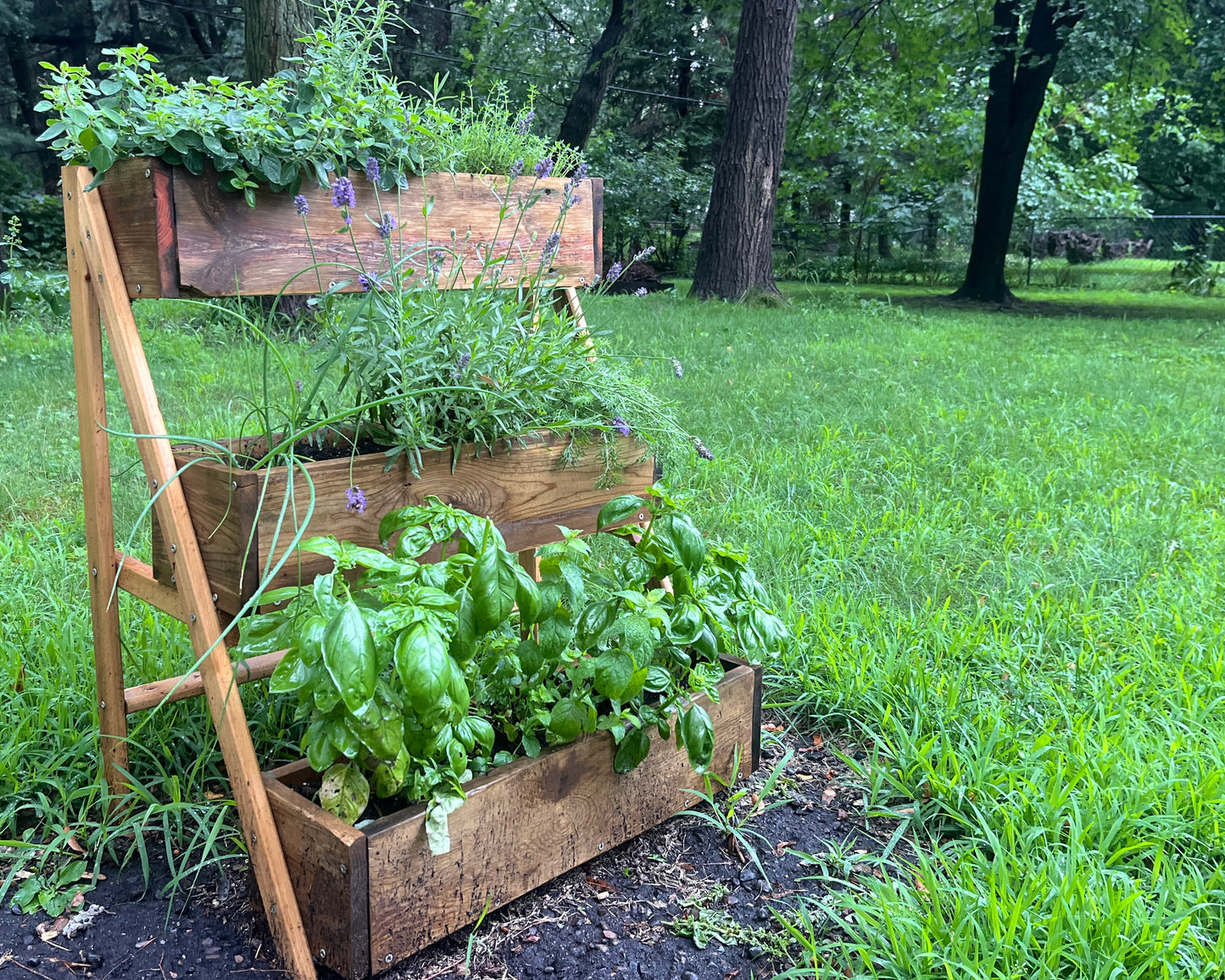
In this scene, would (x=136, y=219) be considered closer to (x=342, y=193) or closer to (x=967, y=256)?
(x=342, y=193)

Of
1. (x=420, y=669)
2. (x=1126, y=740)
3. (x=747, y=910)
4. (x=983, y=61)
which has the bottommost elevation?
(x=747, y=910)

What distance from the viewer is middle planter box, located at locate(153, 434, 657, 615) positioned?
5.08 ft

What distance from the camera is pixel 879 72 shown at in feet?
53.7

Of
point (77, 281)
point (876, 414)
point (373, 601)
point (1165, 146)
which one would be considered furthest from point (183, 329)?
point (1165, 146)

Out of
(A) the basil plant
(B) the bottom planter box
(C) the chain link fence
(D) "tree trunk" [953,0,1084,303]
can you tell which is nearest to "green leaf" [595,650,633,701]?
(A) the basil plant

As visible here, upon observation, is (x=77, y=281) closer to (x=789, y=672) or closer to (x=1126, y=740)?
(x=789, y=672)

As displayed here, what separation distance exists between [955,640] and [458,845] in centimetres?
169

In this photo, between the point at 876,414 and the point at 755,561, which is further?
the point at 876,414

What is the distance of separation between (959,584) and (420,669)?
7.83 ft

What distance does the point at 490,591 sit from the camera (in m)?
1.52

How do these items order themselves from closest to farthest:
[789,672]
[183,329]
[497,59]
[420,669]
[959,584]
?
[420,669] < [789,672] < [959,584] < [183,329] < [497,59]

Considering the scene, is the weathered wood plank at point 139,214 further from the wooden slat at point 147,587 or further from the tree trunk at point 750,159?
the tree trunk at point 750,159

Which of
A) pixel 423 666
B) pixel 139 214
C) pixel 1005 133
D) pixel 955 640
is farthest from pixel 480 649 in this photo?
pixel 1005 133

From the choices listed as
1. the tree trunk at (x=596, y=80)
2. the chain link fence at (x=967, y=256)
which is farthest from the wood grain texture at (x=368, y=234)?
the chain link fence at (x=967, y=256)
